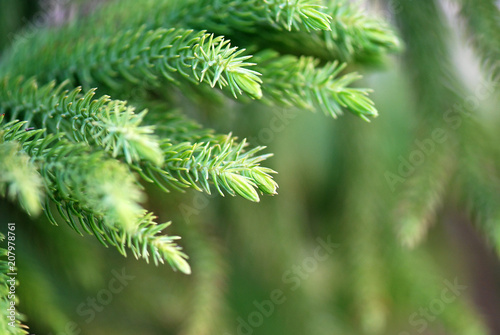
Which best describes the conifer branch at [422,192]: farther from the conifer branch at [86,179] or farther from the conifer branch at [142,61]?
the conifer branch at [86,179]

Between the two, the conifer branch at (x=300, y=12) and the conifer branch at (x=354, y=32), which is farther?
the conifer branch at (x=354, y=32)

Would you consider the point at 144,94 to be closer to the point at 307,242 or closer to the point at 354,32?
the point at 354,32

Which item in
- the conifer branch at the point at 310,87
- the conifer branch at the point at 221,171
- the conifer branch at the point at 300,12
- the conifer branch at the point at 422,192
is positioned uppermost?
the conifer branch at the point at 300,12

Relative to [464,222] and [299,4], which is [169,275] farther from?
[464,222]

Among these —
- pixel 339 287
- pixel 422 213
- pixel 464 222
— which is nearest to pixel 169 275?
pixel 339 287

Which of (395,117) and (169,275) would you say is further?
(395,117)

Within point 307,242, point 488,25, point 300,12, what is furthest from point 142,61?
point 307,242

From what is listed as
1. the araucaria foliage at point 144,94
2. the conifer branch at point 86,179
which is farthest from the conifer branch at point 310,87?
the conifer branch at point 86,179

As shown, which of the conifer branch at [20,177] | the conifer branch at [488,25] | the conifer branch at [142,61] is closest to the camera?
the conifer branch at [20,177]
